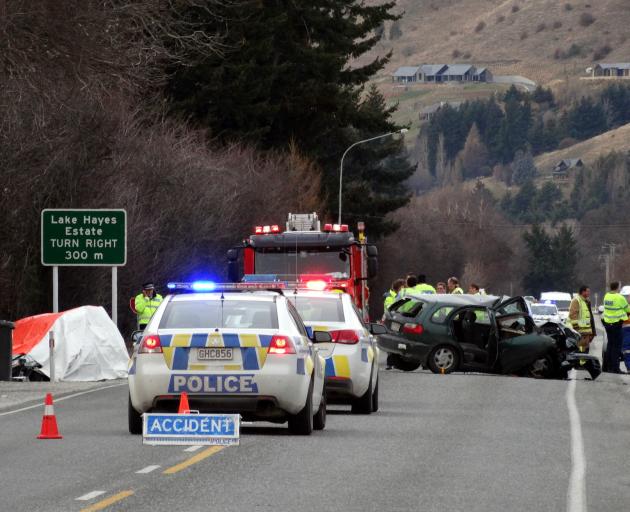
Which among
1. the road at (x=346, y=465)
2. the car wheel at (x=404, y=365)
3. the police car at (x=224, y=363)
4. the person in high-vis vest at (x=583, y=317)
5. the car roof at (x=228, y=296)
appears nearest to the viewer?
the road at (x=346, y=465)

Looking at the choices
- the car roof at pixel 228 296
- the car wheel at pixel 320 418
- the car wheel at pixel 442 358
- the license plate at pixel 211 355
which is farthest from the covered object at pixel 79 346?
the license plate at pixel 211 355

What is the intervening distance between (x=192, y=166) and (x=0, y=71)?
24999 mm

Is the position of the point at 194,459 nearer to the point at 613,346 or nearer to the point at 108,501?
the point at 108,501

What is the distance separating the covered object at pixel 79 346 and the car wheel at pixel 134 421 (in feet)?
41.0

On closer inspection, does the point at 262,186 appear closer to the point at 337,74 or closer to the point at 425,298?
the point at 337,74

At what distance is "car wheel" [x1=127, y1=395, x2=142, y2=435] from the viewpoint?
58.4 feet

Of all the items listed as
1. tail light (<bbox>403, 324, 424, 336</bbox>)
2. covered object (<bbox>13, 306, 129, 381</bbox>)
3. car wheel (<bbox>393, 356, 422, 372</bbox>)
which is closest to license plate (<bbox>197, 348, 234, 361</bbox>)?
covered object (<bbox>13, 306, 129, 381</bbox>)

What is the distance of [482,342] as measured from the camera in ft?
104

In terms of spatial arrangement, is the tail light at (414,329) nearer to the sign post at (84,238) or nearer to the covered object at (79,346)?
the covered object at (79,346)

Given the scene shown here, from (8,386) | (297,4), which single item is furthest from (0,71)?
(297,4)

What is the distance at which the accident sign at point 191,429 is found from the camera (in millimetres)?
16406

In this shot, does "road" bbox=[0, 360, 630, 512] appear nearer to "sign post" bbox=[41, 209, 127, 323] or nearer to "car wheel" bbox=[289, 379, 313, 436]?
"car wheel" bbox=[289, 379, 313, 436]

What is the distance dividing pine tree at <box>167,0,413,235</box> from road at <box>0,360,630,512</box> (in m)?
40.6

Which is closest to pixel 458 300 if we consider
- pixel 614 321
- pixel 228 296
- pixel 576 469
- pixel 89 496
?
pixel 614 321
